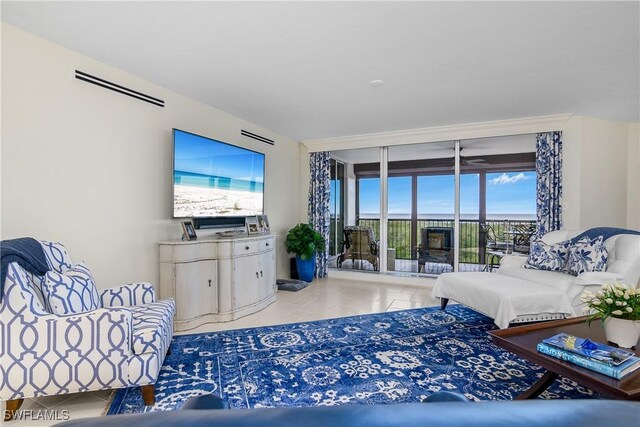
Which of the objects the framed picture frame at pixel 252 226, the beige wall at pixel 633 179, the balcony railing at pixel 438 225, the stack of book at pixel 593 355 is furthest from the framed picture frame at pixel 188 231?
the beige wall at pixel 633 179

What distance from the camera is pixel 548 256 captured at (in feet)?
11.6

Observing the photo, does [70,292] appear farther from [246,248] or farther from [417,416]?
[417,416]

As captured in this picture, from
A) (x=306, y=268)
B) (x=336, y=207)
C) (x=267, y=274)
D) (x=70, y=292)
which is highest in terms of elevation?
(x=336, y=207)

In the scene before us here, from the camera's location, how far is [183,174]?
3338 mm

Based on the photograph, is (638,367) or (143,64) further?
(143,64)

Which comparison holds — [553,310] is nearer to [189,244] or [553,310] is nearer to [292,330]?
[292,330]

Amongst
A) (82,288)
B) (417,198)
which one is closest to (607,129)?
(417,198)

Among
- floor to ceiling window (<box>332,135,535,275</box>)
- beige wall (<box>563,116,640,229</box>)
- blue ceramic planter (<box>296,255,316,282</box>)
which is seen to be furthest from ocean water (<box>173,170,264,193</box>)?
beige wall (<box>563,116,640,229</box>)

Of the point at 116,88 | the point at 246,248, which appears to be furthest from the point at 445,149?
the point at 116,88

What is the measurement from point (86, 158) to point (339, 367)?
266 centimetres

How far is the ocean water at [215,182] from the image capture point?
10.9 ft

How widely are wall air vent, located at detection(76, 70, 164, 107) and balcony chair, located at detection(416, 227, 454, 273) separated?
435 cm

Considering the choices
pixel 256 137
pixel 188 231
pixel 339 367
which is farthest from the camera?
pixel 256 137

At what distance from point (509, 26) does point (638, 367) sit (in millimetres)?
2172
